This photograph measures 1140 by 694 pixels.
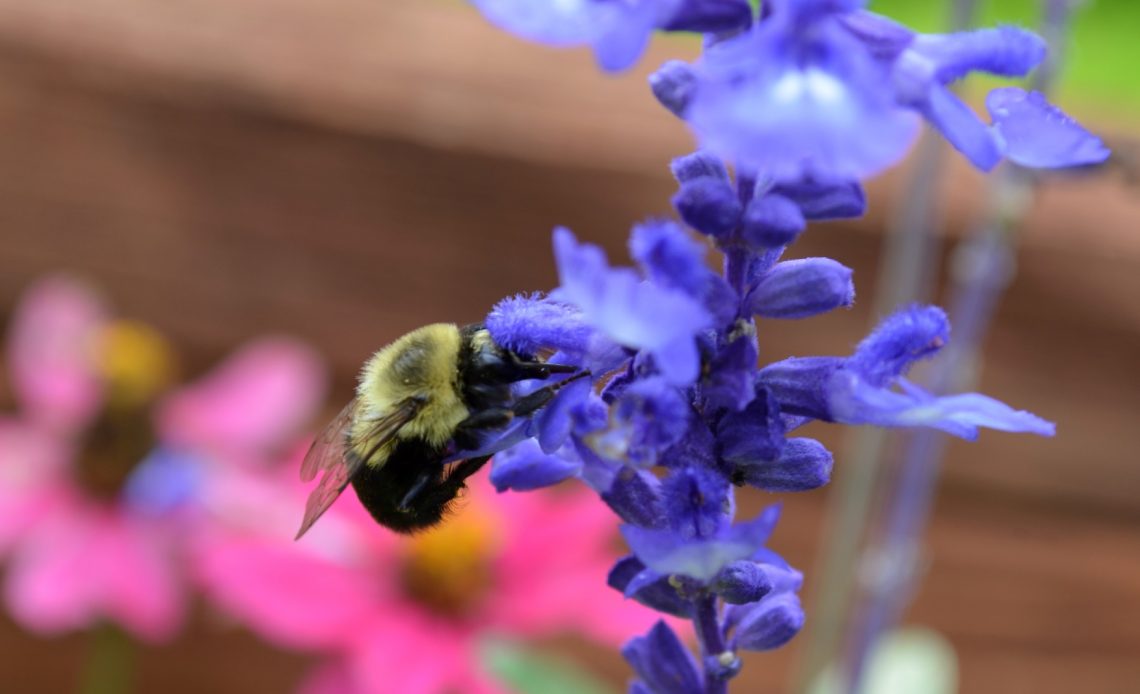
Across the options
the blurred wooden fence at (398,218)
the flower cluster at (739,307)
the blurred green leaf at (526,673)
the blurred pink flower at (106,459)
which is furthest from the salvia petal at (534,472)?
the blurred wooden fence at (398,218)

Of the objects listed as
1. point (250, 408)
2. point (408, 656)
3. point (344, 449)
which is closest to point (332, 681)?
point (408, 656)

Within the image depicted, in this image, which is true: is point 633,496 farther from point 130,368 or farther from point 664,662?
point 130,368

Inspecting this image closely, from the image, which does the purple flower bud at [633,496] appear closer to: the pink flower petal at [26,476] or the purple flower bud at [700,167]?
the purple flower bud at [700,167]

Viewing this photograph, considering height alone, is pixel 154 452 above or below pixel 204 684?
above

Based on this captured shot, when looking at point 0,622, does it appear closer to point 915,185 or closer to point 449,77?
point 449,77

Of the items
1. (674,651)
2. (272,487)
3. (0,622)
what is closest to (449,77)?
(272,487)

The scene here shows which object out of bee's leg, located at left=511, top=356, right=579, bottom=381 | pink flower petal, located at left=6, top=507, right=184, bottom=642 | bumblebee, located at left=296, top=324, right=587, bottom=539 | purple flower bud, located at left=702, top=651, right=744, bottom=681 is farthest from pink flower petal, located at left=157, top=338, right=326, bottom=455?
purple flower bud, located at left=702, top=651, right=744, bottom=681

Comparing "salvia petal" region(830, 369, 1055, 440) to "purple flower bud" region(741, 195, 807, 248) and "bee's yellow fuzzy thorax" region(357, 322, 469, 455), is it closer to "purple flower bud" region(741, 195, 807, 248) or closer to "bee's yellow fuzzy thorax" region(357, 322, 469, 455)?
"purple flower bud" region(741, 195, 807, 248)
